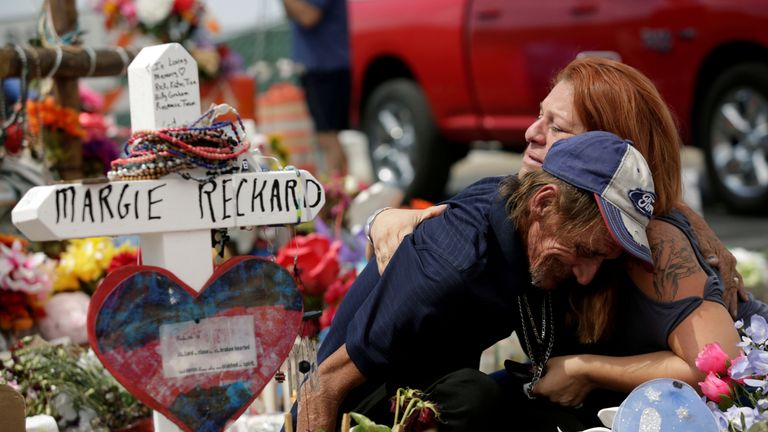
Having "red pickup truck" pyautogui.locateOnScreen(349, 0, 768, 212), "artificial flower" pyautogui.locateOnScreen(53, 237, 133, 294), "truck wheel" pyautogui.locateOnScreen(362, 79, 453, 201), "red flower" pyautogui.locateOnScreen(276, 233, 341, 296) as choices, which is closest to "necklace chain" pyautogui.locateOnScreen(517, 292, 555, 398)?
"red flower" pyautogui.locateOnScreen(276, 233, 341, 296)

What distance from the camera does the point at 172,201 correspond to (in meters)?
2.27

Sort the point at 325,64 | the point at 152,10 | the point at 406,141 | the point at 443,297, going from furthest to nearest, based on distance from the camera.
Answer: the point at 406,141 → the point at 325,64 → the point at 152,10 → the point at 443,297

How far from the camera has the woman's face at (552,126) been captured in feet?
8.50

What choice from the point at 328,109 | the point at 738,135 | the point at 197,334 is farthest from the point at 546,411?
the point at 328,109

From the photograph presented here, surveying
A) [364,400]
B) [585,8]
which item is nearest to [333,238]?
[364,400]

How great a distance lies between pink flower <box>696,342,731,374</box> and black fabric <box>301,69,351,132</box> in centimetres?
516

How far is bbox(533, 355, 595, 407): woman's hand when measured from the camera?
2.56m

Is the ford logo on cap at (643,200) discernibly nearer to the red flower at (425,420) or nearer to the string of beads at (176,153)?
the red flower at (425,420)

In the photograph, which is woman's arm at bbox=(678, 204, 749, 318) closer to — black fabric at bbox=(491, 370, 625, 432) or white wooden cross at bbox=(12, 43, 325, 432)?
black fabric at bbox=(491, 370, 625, 432)

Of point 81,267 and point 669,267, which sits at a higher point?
point 669,267

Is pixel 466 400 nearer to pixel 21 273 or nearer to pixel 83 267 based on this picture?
pixel 21 273

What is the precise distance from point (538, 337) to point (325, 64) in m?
4.78

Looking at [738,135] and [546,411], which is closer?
[546,411]

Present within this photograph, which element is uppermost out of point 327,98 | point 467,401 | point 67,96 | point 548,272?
point 67,96
